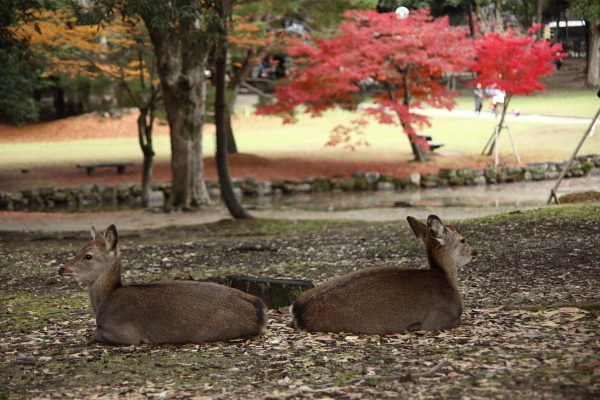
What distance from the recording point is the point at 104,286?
569 cm

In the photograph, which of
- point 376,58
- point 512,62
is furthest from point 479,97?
point 376,58

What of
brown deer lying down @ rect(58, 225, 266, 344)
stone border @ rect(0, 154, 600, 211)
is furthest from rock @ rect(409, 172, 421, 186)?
brown deer lying down @ rect(58, 225, 266, 344)

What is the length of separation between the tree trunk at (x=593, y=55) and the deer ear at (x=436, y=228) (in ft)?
110

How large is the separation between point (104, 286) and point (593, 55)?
37.0m

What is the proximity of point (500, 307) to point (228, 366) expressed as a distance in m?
2.50

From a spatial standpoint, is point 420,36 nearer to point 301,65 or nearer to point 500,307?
point 301,65

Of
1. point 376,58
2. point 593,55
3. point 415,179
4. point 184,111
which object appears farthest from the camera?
point 593,55

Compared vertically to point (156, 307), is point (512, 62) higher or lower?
higher

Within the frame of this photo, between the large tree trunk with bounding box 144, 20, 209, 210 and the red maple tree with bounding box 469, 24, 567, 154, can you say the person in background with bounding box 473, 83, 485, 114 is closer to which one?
the red maple tree with bounding box 469, 24, 567, 154

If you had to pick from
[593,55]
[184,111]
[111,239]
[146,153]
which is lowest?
[111,239]

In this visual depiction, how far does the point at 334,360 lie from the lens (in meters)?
4.94

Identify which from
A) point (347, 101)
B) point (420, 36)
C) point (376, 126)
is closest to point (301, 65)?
point (347, 101)

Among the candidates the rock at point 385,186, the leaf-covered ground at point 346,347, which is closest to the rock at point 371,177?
the rock at point 385,186

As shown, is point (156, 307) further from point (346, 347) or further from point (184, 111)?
point (184, 111)
